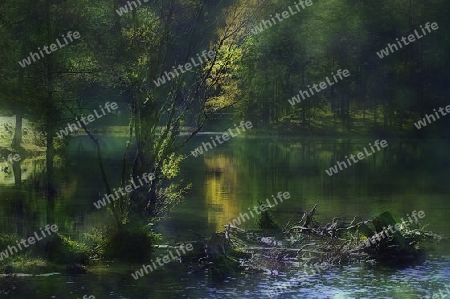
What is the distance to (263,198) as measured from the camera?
4541cm

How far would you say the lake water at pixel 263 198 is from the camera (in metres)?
24.0

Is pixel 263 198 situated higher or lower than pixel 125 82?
lower

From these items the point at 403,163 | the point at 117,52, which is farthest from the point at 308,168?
the point at 117,52

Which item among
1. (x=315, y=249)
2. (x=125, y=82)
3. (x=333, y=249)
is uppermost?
(x=125, y=82)

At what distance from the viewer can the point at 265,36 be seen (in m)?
104

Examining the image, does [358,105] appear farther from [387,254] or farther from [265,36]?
[387,254]

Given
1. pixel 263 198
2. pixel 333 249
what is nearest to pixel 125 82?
pixel 333 249

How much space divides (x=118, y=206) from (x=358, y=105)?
81.7m

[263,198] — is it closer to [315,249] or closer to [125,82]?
[315,249]

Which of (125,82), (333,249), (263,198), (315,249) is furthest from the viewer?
(263,198)

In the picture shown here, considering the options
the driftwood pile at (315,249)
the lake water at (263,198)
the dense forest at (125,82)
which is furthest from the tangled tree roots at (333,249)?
the dense forest at (125,82)

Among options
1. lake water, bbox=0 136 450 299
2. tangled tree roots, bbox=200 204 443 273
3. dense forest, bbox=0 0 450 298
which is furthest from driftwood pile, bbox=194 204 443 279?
dense forest, bbox=0 0 450 298

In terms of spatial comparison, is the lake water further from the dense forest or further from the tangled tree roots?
the dense forest

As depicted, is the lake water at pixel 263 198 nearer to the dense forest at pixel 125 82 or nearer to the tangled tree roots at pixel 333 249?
the tangled tree roots at pixel 333 249
